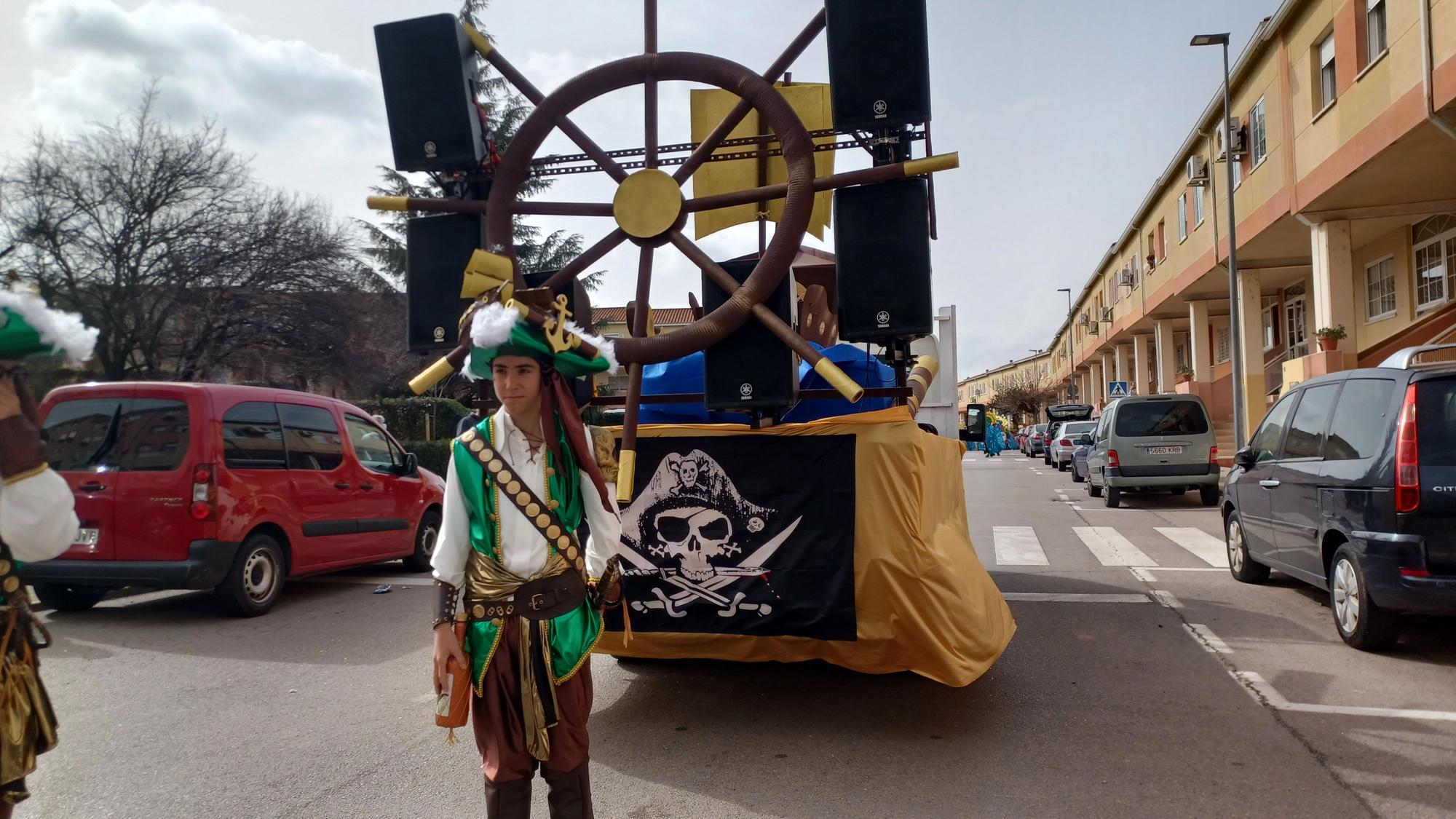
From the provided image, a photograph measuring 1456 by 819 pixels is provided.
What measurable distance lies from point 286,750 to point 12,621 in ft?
7.41

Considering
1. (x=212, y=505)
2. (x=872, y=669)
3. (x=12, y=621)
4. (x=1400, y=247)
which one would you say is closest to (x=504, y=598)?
(x=12, y=621)

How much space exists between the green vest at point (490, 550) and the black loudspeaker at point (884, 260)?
193cm

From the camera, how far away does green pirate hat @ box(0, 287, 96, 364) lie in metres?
2.28

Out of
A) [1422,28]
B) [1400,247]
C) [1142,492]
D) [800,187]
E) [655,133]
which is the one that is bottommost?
[1142,492]

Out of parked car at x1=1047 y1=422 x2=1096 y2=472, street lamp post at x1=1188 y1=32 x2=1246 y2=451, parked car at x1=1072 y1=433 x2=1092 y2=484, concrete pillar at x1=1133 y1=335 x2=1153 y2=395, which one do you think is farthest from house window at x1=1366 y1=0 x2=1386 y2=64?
concrete pillar at x1=1133 y1=335 x2=1153 y2=395

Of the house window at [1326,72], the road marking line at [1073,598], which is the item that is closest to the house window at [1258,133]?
the house window at [1326,72]

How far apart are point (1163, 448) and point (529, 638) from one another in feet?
48.6

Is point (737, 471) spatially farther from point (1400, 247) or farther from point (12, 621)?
point (1400, 247)

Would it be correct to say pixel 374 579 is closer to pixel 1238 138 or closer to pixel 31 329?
pixel 31 329

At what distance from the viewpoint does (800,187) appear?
13.3 feet

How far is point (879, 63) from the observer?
4.14 m

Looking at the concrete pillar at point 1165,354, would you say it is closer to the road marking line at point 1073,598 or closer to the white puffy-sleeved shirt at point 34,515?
the road marking line at point 1073,598

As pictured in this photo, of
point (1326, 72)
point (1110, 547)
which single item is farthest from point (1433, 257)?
point (1110, 547)

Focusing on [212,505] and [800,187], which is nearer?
[800,187]
